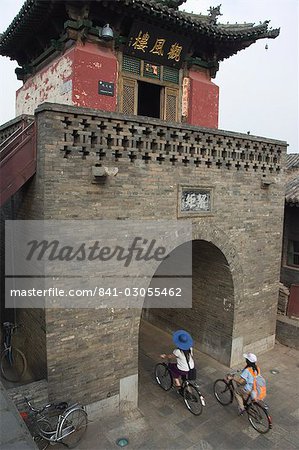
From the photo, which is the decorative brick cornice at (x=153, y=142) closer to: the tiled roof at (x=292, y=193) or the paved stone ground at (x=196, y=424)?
the tiled roof at (x=292, y=193)

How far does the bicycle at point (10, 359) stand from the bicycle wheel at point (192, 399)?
135 inches

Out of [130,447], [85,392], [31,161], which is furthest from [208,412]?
[31,161]

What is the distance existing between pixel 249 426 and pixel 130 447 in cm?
248

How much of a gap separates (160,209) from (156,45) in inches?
166

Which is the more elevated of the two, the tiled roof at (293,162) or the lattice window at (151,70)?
the lattice window at (151,70)

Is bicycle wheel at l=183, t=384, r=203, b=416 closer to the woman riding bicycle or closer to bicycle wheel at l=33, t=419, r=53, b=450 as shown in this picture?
the woman riding bicycle

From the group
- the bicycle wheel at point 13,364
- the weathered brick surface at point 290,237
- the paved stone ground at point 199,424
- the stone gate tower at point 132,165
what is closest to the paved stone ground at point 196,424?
the paved stone ground at point 199,424

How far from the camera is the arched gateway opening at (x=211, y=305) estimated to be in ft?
30.1

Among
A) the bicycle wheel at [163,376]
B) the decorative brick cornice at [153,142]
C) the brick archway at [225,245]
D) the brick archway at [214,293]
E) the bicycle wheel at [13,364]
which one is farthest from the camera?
the brick archway at [214,293]

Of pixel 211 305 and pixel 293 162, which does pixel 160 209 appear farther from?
pixel 293 162

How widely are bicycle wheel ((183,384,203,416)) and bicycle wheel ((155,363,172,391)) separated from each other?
738 mm

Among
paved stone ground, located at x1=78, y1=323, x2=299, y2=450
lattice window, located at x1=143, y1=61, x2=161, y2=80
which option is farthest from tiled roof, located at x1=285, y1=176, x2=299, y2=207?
lattice window, located at x1=143, y1=61, x2=161, y2=80

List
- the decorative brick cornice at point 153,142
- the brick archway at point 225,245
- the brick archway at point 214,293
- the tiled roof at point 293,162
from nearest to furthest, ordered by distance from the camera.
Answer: the decorative brick cornice at point 153,142
the brick archway at point 225,245
the brick archway at point 214,293
the tiled roof at point 293,162

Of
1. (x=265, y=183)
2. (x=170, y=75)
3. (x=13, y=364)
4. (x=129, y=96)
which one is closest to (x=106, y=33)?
(x=129, y=96)
